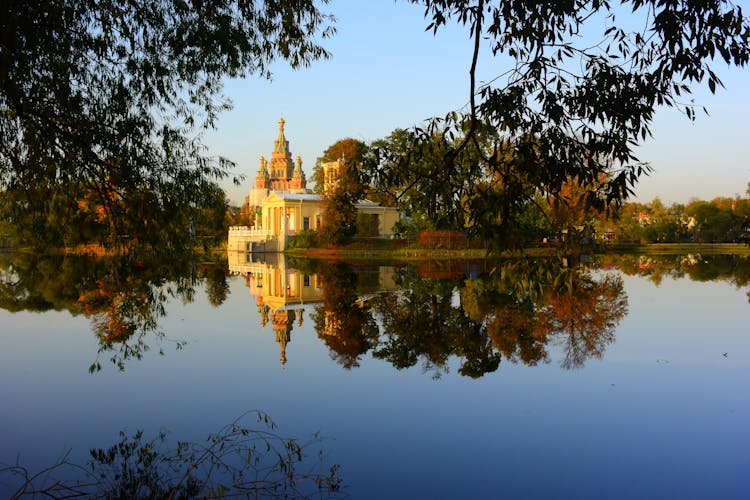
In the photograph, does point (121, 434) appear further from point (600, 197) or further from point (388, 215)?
point (388, 215)

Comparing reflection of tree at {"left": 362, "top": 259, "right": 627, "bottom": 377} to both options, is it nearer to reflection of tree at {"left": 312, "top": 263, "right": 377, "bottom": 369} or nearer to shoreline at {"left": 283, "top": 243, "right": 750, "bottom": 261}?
reflection of tree at {"left": 312, "top": 263, "right": 377, "bottom": 369}

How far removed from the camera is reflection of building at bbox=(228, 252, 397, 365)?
15805mm

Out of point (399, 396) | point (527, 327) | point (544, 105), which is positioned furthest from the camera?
point (527, 327)

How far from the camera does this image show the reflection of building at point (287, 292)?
622 inches

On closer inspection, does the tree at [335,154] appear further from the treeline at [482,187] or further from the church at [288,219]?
the treeline at [482,187]

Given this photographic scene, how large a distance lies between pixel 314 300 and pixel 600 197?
52.4 feet

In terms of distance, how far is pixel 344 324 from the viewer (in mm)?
15141

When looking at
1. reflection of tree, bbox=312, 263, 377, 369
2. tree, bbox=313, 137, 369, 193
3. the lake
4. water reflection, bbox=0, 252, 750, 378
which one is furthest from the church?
the lake

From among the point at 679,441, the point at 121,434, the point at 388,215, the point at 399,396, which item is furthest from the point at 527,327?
the point at 388,215

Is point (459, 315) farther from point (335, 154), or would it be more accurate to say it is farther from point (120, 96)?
point (335, 154)

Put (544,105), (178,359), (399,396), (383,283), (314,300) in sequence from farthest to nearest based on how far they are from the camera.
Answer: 1. (383,283)
2. (314,300)
3. (178,359)
4. (399,396)
5. (544,105)

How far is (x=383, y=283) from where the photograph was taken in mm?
24922

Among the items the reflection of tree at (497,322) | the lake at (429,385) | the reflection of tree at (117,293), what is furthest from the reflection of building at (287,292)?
the reflection of tree at (497,322)

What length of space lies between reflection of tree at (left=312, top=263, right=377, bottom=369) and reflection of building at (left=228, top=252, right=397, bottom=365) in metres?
0.23
